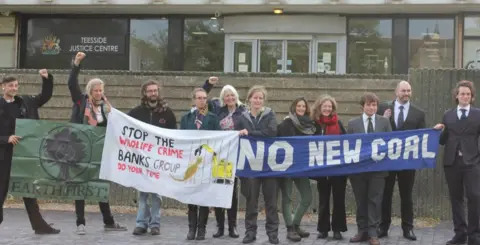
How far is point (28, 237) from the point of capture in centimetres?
863

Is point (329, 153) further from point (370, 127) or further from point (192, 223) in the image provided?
point (192, 223)

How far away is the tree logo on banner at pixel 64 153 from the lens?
Answer: 9000 mm

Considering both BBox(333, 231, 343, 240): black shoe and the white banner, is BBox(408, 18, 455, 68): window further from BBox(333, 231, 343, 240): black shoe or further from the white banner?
the white banner

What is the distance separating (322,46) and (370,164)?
12.5 meters

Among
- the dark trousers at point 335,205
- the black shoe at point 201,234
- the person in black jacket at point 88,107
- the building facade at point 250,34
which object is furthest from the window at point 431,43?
the person in black jacket at point 88,107

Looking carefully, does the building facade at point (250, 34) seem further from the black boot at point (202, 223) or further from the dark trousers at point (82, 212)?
the black boot at point (202, 223)

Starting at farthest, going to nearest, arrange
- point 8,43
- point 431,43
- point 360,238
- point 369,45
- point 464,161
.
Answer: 1. point 8,43
2. point 369,45
3. point 431,43
4. point 360,238
5. point 464,161

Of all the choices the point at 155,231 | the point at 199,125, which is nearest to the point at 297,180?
the point at 199,125

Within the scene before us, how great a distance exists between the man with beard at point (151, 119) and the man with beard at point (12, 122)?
1.20 metres

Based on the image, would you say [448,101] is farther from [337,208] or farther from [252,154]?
[252,154]

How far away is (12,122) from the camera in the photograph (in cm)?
880

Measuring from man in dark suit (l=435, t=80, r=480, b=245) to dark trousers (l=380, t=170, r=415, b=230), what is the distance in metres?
0.57

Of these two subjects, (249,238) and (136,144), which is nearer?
(249,238)

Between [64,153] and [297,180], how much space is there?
329 centimetres
